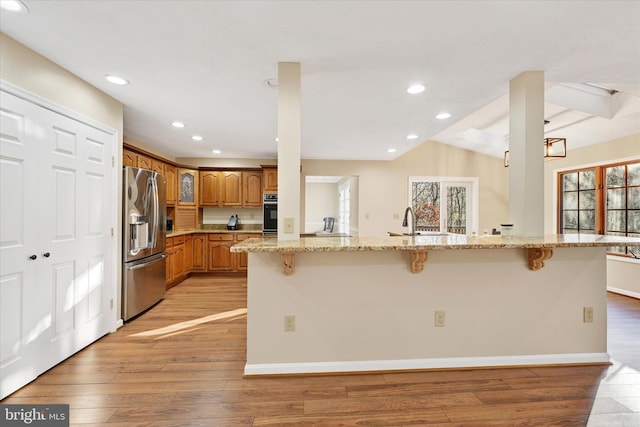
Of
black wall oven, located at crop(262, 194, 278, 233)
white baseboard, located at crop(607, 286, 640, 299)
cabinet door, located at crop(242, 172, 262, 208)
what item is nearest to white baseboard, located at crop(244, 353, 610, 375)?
white baseboard, located at crop(607, 286, 640, 299)

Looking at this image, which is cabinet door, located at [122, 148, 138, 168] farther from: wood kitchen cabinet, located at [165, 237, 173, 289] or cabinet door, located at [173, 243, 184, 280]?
cabinet door, located at [173, 243, 184, 280]

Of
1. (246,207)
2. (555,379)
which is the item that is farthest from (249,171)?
(555,379)

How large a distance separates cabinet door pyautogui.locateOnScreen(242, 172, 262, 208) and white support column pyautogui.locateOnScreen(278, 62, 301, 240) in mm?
3750

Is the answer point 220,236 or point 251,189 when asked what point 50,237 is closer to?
point 220,236

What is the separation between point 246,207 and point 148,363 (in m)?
3.89

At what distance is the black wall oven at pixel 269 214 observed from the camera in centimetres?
555

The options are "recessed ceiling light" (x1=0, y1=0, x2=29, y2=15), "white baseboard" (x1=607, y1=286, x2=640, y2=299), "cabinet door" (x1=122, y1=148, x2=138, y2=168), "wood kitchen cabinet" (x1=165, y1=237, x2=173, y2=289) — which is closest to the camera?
"recessed ceiling light" (x1=0, y1=0, x2=29, y2=15)

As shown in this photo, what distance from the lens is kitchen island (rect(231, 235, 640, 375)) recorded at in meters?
2.15

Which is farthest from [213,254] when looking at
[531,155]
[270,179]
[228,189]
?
[531,155]

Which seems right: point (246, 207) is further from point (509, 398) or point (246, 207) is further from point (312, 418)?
point (509, 398)

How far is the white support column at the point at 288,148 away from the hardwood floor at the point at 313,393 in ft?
3.56

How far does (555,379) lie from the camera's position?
2.09m

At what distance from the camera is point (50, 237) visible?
2217mm

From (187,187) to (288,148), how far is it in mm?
4176
